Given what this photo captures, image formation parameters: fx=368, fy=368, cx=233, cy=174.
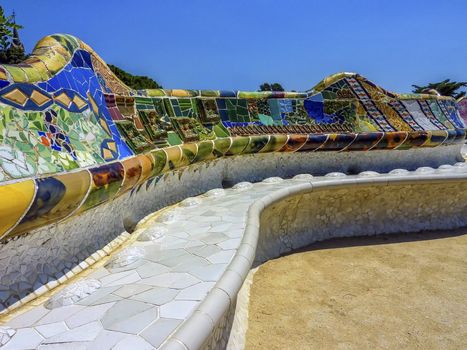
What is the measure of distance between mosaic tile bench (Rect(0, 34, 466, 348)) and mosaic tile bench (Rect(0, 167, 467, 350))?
0.72 feet

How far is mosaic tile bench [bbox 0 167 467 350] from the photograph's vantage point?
1.52 metres

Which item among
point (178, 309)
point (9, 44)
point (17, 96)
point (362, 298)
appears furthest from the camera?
point (9, 44)

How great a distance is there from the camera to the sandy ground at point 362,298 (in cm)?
252

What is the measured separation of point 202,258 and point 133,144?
1.36 meters

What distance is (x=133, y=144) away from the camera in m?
3.14

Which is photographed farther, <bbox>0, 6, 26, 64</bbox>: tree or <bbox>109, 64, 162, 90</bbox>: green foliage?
<bbox>109, 64, 162, 90</bbox>: green foliage

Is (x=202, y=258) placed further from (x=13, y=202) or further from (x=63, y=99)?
(x=63, y=99)

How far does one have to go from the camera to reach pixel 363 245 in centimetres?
435

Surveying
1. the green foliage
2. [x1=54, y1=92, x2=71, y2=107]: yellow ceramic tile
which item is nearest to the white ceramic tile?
[x1=54, y1=92, x2=71, y2=107]: yellow ceramic tile

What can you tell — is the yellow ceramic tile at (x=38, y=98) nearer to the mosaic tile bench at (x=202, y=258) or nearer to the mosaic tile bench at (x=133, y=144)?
the mosaic tile bench at (x=133, y=144)

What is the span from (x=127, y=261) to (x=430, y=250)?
141 inches

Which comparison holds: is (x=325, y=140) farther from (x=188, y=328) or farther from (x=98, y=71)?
(x=188, y=328)

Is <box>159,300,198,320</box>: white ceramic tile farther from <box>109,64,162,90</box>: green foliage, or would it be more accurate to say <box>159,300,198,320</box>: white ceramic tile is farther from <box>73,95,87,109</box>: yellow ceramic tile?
<box>109,64,162,90</box>: green foliage

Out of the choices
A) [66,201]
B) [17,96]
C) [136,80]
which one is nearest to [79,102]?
[17,96]
